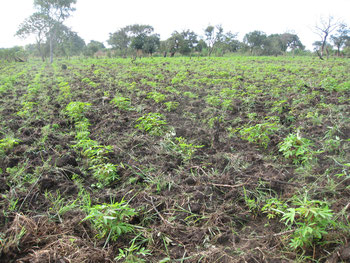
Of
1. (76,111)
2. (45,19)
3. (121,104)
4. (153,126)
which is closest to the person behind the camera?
(153,126)

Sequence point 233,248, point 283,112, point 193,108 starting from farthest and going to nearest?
point 193,108
point 283,112
point 233,248

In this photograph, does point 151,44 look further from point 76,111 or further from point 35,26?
point 76,111

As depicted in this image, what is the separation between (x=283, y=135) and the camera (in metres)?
3.36

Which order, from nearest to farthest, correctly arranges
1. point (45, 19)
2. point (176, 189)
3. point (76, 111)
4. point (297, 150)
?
point (176, 189) < point (297, 150) < point (76, 111) < point (45, 19)

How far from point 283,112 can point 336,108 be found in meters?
0.87

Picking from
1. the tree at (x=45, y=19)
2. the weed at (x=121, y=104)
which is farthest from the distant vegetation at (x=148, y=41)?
the weed at (x=121, y=104)

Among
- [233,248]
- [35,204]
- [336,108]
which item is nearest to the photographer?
[233,248]

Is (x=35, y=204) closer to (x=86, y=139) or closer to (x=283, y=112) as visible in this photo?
(x=86, y=139)

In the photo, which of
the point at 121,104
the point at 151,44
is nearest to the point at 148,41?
the point at 151,44

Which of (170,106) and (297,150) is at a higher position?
(170,106)

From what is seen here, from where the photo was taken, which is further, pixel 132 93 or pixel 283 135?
pixel 132 93

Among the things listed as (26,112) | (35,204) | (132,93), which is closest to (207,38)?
(132,93)

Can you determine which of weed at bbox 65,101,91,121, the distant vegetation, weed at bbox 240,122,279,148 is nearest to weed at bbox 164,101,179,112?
weed at bbox 65,101,91,121

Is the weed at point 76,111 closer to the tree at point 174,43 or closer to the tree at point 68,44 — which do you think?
the tree at point 174,43
